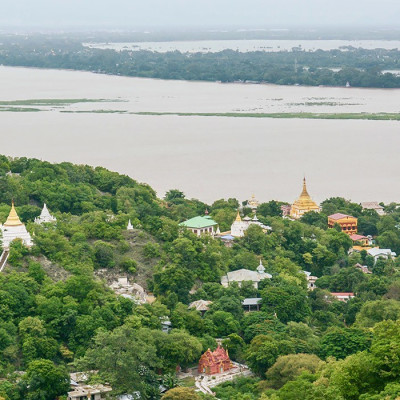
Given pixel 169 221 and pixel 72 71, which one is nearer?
pixel 169 221

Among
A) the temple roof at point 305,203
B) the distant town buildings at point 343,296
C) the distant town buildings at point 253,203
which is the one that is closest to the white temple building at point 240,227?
the distant town buildings at point 253,203

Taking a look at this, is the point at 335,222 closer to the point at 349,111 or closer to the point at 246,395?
the point at 246,395

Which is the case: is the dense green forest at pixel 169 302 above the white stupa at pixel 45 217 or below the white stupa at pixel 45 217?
below

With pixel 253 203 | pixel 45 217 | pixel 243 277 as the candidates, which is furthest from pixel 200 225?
pixel 253 203

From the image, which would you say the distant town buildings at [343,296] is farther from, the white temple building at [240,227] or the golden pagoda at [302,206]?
the golden pagoda at [302,206]

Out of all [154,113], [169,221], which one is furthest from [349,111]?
[169,221]

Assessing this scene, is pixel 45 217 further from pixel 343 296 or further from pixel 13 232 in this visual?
pixel 343 296
